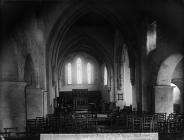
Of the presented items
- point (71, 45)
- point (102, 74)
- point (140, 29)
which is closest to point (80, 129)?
point (140, 29)

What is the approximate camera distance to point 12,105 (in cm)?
1494

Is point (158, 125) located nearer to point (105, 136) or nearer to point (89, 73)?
point (105, 136)

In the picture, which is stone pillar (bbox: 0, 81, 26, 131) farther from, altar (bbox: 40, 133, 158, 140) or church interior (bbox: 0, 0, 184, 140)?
altar (bbox: 40, 133, 158, 140)

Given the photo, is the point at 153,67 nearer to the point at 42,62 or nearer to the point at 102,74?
the point at 42,62

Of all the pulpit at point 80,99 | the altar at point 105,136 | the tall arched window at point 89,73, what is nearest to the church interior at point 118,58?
the altar at point 105,136

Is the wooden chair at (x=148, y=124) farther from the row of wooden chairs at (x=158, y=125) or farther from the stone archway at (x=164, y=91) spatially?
the stone archway at (x=164, y=91)

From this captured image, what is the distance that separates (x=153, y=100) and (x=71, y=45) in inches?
701

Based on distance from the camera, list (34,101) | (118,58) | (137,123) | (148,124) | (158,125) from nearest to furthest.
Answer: (158,125) < (137,123) < (148,124) < (34,101) < (118,58)

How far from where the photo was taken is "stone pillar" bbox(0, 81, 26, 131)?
14.4 m

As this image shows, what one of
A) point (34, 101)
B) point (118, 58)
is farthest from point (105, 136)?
point (118, 58)

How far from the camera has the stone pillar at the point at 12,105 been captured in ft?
47.1

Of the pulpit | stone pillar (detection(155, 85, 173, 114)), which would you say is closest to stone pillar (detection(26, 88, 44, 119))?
stone pillar (detection(155, 85, 173, 114))

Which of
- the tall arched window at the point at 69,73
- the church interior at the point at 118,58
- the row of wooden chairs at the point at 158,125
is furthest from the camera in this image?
the tall arched window at the point at 69,73

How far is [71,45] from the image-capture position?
120 ft
